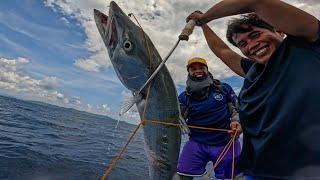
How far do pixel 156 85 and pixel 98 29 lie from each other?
966mm

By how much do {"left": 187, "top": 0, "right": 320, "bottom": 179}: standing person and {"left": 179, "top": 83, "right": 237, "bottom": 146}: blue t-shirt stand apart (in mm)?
3578

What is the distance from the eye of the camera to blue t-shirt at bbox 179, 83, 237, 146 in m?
6.54

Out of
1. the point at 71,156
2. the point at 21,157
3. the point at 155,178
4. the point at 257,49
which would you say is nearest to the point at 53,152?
the point at 71,156

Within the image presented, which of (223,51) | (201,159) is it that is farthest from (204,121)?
(223,51)

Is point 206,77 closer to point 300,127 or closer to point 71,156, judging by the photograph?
point 300,127

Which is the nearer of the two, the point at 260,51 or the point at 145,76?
A: the point at 260,51

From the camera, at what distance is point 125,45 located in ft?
11.4

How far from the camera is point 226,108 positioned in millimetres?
6688

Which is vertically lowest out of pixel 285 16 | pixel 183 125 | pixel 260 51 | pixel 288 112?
pixel 183 125

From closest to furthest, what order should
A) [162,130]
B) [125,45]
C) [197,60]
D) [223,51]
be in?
1. [125,45]
2. [162,130]
3. [223,51]
4. [197,60]

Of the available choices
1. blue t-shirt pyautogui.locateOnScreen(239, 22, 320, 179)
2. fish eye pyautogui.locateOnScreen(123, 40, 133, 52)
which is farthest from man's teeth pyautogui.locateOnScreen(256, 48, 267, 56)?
fish eye pyautogui.locateOnScreen(123, 40, 133, 52)

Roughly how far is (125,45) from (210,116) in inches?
142

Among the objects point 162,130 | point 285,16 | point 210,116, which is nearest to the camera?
point 285,16

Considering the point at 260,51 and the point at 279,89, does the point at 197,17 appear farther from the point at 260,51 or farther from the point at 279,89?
the point at 279,89
